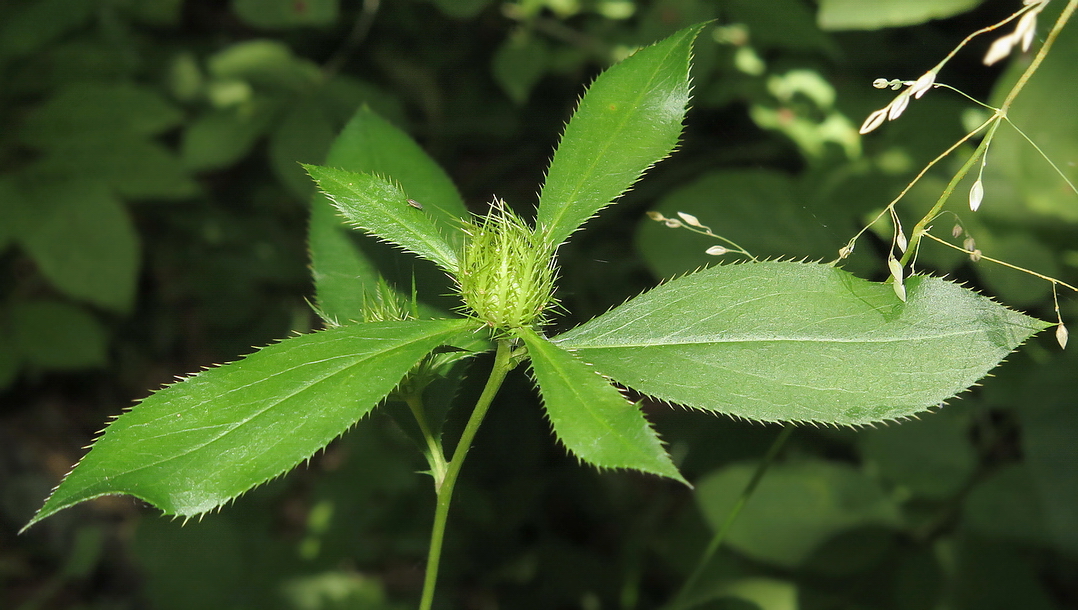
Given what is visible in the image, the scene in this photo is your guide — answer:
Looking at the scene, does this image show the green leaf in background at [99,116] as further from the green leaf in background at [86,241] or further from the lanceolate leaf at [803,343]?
the lanceolate leaf at [803,343]

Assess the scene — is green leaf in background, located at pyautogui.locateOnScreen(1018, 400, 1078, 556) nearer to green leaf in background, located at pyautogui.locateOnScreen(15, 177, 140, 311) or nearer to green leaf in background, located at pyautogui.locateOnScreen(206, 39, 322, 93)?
green leaf in background, located at pyautogui.locateOnScreen(206, 39, 322, 93)

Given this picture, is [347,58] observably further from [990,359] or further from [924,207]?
[990,359]

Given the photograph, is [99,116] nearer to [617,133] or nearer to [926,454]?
[617,133]

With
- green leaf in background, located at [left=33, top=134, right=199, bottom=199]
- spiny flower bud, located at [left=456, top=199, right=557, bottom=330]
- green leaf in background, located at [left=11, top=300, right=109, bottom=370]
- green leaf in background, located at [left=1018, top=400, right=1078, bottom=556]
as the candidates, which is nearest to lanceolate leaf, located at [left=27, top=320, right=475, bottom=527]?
spiny flower bud, located at [left=456, top=199, right=557, bottom=330]

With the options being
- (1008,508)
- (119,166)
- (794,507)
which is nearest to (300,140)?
(119,166)

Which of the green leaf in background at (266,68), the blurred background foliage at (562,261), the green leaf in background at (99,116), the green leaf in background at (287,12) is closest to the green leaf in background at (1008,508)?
the blurred background foliage at (562,261)

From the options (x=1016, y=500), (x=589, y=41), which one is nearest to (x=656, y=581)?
(x=1016, y=500)
